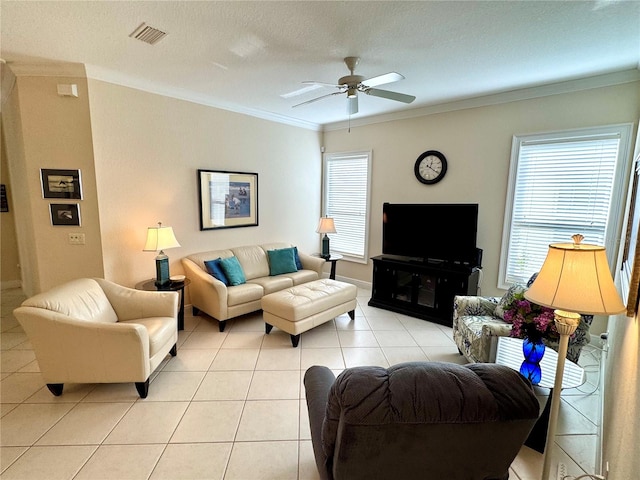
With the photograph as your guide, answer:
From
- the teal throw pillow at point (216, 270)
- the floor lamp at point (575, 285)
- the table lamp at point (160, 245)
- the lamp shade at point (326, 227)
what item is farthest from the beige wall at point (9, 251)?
the floor lamp at point (575, 285)

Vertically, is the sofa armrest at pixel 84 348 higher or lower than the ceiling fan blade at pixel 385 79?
lower

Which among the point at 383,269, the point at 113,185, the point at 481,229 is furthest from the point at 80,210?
the point at 481,229

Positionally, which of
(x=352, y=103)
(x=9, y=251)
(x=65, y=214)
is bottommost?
(x=9, y=251)

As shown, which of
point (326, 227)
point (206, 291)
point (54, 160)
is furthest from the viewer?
point (326, 227)

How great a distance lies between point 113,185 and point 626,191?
5281mm

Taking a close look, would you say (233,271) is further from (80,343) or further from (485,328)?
(485,328)

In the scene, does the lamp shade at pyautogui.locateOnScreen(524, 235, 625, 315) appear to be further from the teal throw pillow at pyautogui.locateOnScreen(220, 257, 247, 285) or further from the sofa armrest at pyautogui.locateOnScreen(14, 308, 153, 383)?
the teal throw pillow at pyautogui.locateOnScreen(220, 257, 247, 285)

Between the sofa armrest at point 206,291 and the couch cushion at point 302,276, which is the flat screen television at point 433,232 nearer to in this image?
the couch cushion at point 302,276

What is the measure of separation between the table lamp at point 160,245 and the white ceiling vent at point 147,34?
1772 millimetres

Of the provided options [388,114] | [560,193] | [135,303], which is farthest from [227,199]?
[560,193]

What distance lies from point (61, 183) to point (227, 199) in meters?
1.80

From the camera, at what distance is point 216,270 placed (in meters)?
3.73

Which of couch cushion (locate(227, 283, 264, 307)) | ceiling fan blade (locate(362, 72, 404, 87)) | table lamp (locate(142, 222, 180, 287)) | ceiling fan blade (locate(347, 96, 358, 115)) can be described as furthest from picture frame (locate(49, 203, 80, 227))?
ceiling fan blade (locate(362, 72, 404, 87))

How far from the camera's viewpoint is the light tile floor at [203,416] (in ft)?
5.80
